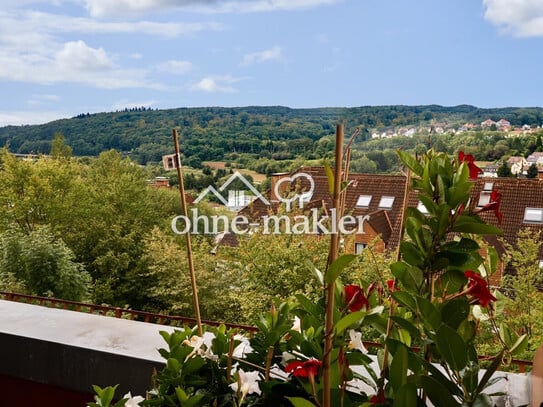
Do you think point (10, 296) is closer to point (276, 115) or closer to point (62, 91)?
point (276, 115)

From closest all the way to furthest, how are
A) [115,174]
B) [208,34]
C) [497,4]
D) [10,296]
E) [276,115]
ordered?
[10,296] → [276,115] → [497,4] → [115,174] → [208,34]

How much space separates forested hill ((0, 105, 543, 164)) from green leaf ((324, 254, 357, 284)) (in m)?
3.09

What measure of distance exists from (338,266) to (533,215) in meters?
9.88

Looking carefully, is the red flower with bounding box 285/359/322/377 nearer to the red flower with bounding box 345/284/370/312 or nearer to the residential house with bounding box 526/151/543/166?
the red flower with bounding box 345/284/370/312

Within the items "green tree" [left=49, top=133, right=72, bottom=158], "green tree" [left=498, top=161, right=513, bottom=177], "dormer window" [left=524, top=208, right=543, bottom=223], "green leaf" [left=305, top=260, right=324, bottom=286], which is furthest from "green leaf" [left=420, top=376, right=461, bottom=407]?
"green tree" [left=49, top=133, right=72, bottom=158]

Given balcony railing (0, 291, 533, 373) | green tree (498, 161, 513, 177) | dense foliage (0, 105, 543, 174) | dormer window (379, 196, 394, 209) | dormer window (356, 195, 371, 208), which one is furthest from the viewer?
dormer window (356, 195, 371, 208)

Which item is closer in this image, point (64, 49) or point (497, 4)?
point (497, 4)

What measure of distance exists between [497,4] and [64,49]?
58.2ft

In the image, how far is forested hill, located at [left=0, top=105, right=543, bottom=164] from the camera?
5.29 metres

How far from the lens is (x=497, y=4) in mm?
12344

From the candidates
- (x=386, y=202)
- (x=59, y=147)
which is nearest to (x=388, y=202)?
(x=386, y=202)

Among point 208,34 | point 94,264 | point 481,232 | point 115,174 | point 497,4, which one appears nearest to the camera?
point 481,232

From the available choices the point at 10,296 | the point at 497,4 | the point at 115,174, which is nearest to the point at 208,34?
the point at 115,174

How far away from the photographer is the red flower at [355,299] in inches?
20.2
